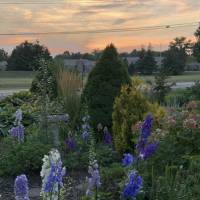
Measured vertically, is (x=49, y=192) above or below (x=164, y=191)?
above

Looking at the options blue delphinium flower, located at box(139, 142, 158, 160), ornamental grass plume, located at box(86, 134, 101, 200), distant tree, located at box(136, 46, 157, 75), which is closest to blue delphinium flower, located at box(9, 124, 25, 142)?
blue delphinium flower, located at box(139, 142, 158, 160)

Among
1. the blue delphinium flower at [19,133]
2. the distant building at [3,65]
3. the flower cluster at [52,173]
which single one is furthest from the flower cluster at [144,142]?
the distant building at [3,65]

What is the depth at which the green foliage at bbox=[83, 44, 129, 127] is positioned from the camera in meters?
9.44

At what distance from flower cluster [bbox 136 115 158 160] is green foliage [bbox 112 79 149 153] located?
7.66 feet

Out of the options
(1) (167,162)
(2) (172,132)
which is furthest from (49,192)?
(2) (172,132)

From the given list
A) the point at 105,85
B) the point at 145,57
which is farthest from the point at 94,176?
the point at 145,57

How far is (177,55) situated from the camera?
7100 cm

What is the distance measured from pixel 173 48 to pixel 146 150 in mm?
74112

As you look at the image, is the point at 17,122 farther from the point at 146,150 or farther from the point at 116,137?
the point at 146,150

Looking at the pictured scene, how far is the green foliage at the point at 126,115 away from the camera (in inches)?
314

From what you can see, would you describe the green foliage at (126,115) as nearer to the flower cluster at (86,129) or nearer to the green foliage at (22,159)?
the flower cluster at (86,129)

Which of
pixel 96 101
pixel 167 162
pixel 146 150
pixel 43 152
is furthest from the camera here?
pixel 96 101

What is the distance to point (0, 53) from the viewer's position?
205 feet

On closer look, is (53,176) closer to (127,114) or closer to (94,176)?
(94,176)
